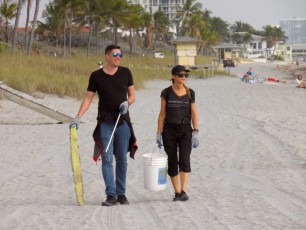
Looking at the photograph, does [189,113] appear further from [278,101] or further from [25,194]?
[278,101]

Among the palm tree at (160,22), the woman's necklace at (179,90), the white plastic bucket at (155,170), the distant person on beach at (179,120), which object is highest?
the palm tree at (160,22)

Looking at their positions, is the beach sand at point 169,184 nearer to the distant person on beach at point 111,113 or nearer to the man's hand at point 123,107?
the distant person on beach at point 111,113

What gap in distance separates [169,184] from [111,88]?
75.1 inches

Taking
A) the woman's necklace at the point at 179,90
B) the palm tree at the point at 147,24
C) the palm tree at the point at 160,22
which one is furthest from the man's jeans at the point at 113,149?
the palm tree at the point at 160,22

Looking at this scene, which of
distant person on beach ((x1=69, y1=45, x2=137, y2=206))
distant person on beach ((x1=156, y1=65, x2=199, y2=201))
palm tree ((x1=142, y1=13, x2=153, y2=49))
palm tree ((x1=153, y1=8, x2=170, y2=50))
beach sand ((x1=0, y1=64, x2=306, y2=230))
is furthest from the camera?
palm tree ((x1=153, y1=8, x2=170, y2=50))

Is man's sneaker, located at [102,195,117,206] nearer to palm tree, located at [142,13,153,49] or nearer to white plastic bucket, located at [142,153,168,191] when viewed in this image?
white plastic bucket, located at [142,153,168,191]

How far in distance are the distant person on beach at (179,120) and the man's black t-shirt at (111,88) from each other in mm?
440

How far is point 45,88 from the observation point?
19172mm

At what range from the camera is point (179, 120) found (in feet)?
19.8

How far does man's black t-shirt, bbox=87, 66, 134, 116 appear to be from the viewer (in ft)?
19.3

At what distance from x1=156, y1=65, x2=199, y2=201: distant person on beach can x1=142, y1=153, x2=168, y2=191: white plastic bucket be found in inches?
4.5

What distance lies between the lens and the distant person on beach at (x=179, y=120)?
19.8ft

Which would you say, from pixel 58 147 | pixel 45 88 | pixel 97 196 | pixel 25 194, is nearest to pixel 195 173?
pixel 97 196

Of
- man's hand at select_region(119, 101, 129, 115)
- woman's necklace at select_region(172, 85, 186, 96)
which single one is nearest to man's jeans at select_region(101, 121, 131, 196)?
man's hand at select_region(119, 101, 129, 115)
